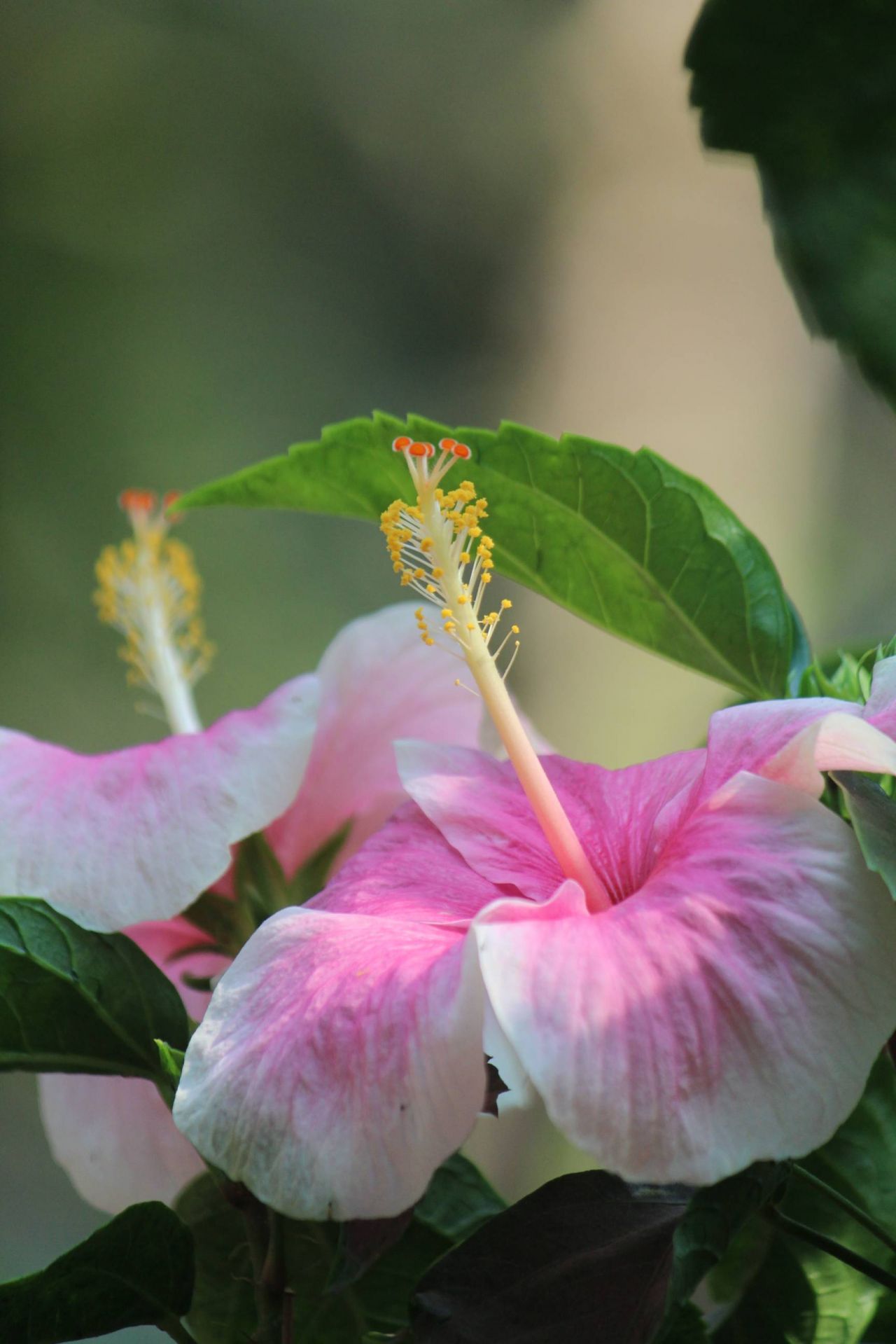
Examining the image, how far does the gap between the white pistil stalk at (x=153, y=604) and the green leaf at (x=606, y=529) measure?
167 mm

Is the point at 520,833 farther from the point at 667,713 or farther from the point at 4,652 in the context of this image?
the point at 4,652

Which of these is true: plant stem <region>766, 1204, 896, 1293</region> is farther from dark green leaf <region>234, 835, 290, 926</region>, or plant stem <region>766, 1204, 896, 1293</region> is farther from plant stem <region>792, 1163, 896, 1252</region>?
dark green leaf <region>234, 835, 290, 926</region>

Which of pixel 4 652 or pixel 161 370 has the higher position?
pixel 161 370

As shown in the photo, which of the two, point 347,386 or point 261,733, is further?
point 347,386

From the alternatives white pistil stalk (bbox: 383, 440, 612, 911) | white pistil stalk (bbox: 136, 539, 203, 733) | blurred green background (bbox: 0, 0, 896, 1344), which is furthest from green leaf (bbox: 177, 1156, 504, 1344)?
blurred green background (bbox: 0, 0, 896, 1344)

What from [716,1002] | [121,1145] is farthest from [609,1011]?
[121,1145]

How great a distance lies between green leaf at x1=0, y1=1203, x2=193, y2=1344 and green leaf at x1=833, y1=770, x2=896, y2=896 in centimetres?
18

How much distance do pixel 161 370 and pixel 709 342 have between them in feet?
3.53

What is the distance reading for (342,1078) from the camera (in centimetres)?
23

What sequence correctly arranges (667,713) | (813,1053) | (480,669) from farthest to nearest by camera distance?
(667,713) → (480,669) → (813,1053)

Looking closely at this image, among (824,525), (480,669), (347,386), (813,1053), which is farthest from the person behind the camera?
(347,386)

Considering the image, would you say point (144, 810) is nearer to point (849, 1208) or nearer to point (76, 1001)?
point (76, 1001)

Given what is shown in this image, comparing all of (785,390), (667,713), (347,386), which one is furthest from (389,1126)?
(347,386)

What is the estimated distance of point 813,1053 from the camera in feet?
0.68
